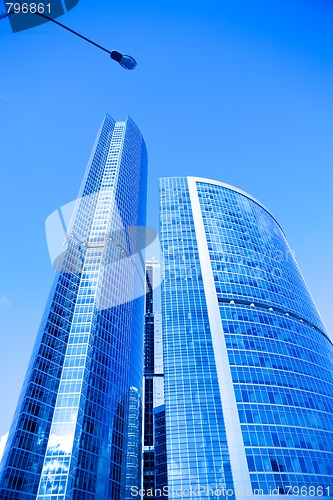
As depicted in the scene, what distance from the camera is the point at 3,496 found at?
165 ft

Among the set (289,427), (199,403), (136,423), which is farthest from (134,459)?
(289,427)

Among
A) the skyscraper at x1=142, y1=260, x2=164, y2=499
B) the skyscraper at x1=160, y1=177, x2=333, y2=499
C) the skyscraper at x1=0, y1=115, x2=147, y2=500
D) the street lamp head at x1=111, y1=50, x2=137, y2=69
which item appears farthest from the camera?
the skyscraper at x1=142, y1=260, x2=164, y2=499

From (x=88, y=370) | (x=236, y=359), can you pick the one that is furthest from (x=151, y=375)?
(x=236, y=359)

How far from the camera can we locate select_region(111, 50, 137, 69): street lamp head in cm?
1020

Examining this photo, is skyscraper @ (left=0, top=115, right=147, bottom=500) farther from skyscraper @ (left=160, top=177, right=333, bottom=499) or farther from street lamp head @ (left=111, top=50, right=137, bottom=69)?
street lamp head @ (left=111, top=50, right=137, bottom=69)

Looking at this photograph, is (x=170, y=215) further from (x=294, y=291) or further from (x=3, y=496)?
(x=3, y=496)

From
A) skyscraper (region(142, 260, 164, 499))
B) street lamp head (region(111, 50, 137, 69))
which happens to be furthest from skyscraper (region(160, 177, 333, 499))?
street lamp head (region(111, 50, 137, 69))

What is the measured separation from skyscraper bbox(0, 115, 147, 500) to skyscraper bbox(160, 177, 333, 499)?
19.8 m

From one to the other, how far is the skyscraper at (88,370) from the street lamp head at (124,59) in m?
62.4

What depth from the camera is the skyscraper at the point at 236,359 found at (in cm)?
4734

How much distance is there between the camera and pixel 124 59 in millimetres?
10656

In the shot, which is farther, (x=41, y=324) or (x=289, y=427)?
(x=41, y=324)

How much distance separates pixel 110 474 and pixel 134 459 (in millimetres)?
12807

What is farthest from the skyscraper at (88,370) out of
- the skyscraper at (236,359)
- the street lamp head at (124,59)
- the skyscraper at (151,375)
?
the street lamp head at (124,59)
